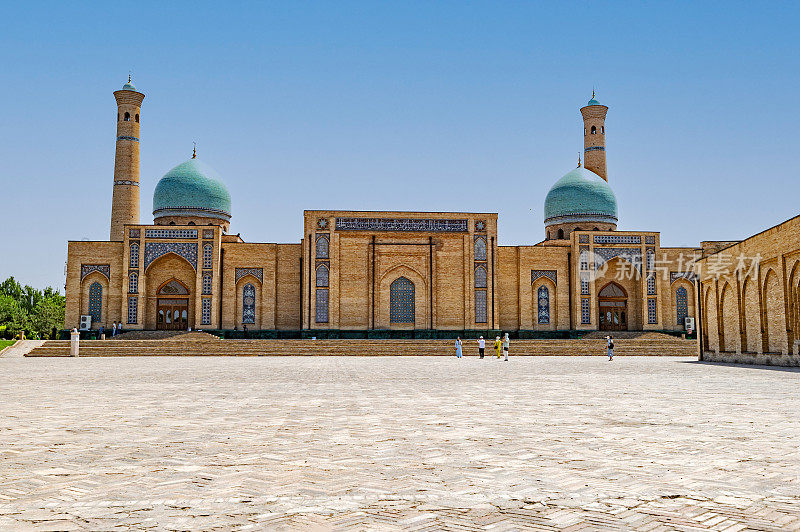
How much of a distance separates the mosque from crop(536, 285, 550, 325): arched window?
45mm

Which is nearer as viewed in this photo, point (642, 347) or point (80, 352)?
point (80, 352)

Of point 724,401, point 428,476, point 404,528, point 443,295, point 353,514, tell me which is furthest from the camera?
point 443,295

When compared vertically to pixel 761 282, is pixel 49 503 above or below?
below

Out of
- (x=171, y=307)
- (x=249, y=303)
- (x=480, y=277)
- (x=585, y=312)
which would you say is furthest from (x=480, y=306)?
(x=171, y=307)

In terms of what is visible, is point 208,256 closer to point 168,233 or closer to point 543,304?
point 168,233

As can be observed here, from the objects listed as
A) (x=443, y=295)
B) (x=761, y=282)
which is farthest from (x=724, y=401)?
(x=443, y=295)

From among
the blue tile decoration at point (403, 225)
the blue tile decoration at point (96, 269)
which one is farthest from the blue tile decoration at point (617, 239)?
the blue tile decoration at point (96, 269)

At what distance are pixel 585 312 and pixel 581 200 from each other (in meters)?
6.83

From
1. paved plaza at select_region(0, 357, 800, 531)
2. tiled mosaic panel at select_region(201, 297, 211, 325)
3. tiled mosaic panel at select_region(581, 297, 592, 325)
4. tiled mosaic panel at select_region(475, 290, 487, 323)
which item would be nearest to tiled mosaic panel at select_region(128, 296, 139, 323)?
tiled mosaic panel at select_region(201, 297, 211, 325)

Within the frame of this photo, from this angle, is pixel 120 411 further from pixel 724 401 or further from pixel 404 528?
pixel 724 401

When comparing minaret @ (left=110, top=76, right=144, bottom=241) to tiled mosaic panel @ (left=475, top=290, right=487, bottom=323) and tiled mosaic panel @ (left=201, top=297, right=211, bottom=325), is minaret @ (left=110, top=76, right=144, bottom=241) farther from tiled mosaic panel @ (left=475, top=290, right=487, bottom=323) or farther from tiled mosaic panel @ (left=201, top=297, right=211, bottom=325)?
tiled mosaic panel @ (left=475, top=290, right=487, bottom=323)

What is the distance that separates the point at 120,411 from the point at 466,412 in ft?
11.2

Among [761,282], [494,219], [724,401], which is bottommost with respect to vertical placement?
[724,401]

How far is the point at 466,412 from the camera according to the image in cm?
714
